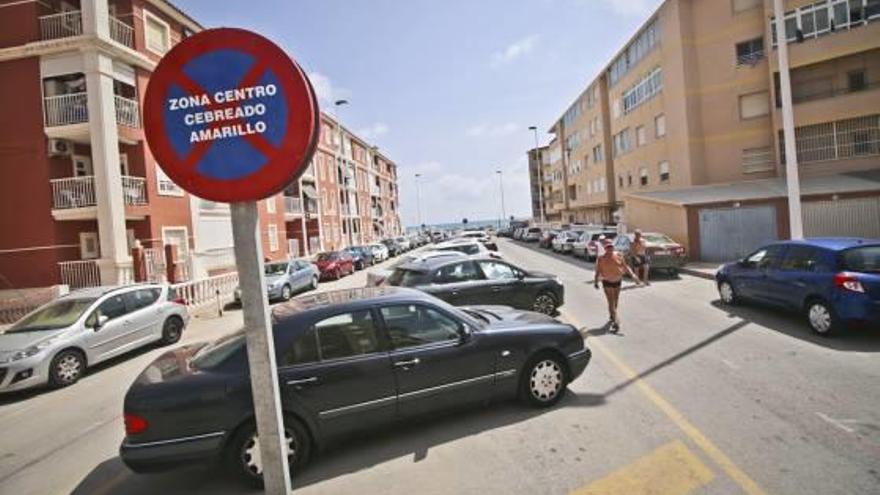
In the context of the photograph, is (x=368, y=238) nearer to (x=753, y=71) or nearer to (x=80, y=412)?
(x=753, y=71)

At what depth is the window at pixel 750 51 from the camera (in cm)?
2634

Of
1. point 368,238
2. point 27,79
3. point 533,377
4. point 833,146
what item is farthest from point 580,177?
point 533,377

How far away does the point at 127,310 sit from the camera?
10891mm

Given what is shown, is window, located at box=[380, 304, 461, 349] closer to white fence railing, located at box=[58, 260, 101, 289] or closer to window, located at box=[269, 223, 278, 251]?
white fence railing, located at box=[58, 260, 101, 289]

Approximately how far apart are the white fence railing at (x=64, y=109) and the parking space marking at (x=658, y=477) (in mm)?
20967

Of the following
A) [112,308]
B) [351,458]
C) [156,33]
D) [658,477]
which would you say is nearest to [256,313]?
[351,458]

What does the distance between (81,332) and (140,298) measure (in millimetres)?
1924

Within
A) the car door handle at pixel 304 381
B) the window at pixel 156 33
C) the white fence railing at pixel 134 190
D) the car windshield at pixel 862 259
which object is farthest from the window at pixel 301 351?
the window at pixel 156 33

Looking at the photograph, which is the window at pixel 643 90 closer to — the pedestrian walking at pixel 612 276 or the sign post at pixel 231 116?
the pedestrian walking at pixel 612 276

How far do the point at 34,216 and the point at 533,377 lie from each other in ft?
66.3

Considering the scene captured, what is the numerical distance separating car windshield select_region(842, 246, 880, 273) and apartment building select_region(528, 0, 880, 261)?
13.5 m

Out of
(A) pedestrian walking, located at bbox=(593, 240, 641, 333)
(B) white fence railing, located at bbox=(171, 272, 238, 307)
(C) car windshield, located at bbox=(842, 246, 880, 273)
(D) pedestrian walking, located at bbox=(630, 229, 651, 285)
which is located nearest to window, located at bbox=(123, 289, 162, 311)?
(B) white fence railing, located at bbox=(171, 272, 238, 307)

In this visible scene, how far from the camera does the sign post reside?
275 cm

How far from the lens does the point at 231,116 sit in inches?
108
